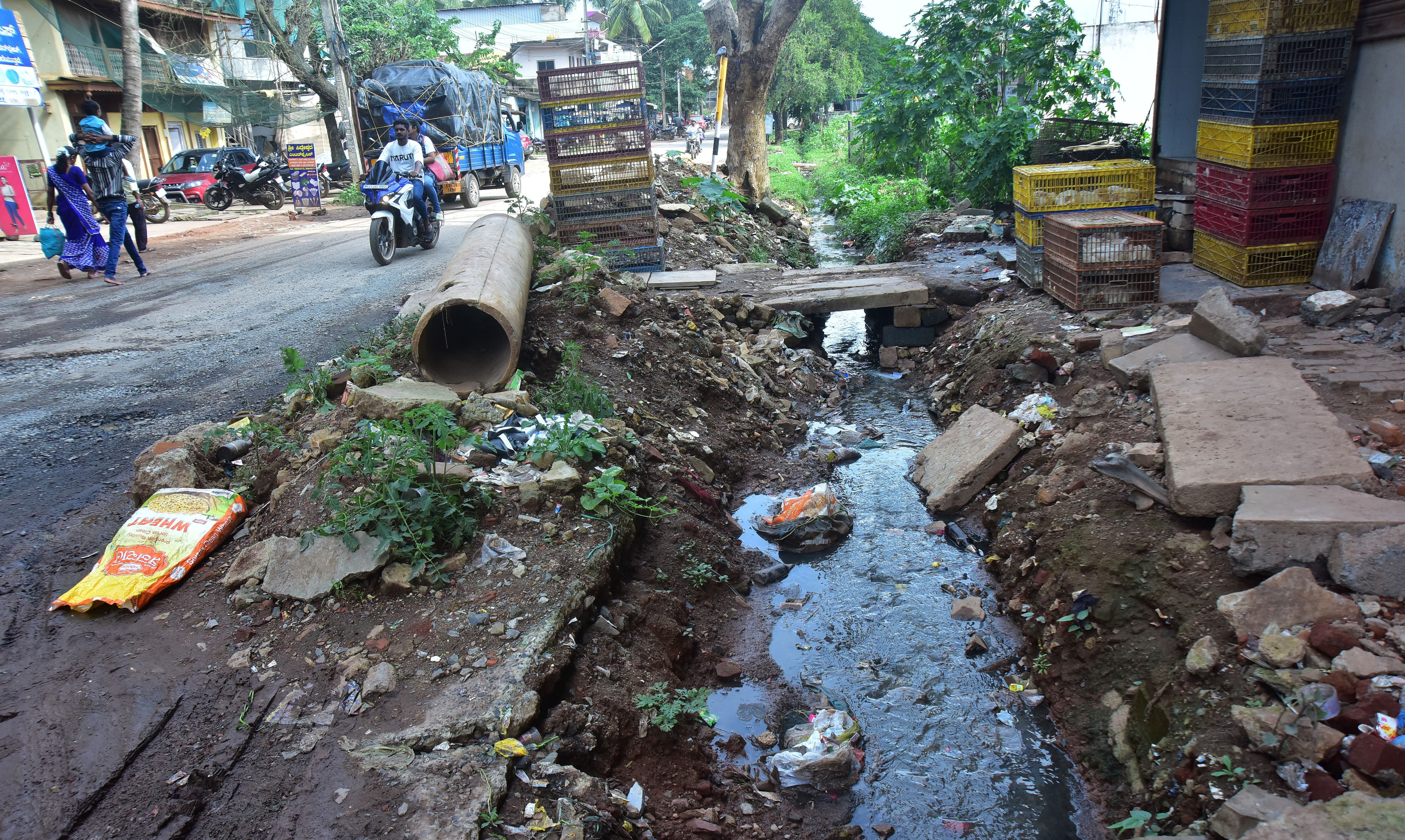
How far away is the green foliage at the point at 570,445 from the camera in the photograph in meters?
3.81

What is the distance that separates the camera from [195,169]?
58.2 ft

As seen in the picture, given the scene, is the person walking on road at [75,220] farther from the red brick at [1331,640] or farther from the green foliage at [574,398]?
the red brick at [1331,640]

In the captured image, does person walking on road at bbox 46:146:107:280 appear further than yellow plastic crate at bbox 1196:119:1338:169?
Yes

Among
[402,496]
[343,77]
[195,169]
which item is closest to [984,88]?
[402,496]

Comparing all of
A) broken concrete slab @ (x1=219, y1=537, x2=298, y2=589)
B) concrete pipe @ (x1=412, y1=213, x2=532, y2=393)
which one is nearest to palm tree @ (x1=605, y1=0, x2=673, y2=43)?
concrete pipe @ (x1=412, y1=213, x2=532, y2=393)

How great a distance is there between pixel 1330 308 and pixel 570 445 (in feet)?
14.9

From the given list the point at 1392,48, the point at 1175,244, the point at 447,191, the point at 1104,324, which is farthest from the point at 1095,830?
the point at 447,191

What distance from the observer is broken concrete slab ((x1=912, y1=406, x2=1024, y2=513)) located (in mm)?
4660

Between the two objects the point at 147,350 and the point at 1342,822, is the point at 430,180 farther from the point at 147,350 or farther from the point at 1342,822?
the point at 1342,822

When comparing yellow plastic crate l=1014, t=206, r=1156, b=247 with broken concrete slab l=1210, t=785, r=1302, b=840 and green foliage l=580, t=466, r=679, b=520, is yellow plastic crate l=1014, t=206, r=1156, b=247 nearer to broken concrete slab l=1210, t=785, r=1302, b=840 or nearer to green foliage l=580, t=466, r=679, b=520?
green foliage l=580, t=466, r=679, b=520

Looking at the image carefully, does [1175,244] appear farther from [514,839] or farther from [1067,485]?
[514,839]

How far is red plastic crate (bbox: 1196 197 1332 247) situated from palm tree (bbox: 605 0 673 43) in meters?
45.1

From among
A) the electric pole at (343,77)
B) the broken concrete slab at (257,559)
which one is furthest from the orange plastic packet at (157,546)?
the electric pole at (343,77)

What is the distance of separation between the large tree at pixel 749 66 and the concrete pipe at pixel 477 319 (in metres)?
A: 7.86
